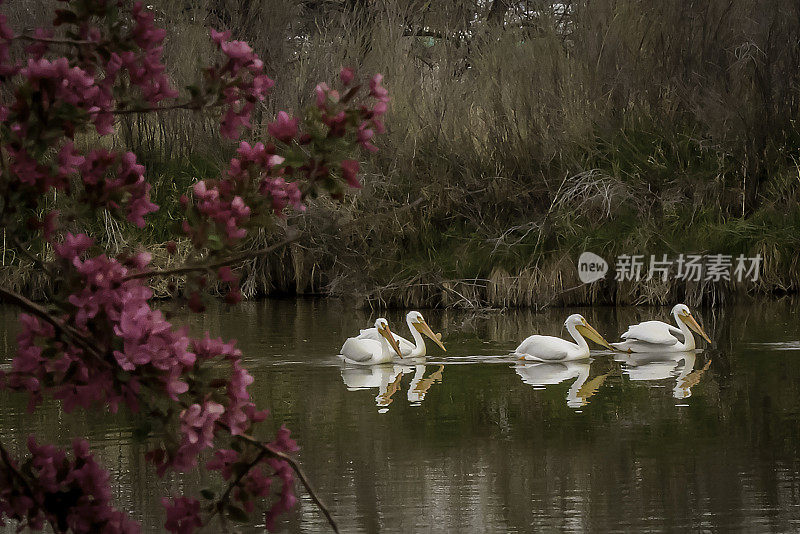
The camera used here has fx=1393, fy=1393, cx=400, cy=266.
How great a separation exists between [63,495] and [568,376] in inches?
295

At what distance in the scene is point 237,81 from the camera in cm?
372

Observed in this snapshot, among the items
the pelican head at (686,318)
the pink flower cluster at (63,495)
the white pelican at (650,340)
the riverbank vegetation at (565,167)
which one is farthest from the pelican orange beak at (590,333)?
the pink flower cluster at (63,495)

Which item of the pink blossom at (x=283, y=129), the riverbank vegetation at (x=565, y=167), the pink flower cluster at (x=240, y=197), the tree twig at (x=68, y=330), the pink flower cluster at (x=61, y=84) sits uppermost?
the riverbank vegetation at (x=565, y=167)

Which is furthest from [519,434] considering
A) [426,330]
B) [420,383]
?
[426,330]

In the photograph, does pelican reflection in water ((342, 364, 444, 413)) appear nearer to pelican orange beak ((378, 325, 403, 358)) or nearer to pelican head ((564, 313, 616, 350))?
pelican orange beak ((378, 325, 403, 358))

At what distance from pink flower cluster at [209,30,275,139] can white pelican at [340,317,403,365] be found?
7499 millimetres

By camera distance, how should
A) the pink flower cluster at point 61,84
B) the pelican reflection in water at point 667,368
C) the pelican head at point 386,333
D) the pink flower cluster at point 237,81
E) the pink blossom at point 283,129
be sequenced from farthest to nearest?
the pelican head at point 386,333 → the pelican reflection in water at point 667,368 → the pink blossom at point 283,129 → the pink flower cluster at point 237,81 → the pink flower cluster at point 61,84

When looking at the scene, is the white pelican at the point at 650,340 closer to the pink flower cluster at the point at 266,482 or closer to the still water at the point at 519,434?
the still water at the point at 519,434

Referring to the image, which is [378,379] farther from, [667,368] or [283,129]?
[283,129]

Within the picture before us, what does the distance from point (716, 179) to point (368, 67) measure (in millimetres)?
4686

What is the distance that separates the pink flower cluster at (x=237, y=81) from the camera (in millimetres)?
3686

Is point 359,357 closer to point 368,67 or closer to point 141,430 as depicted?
point 368,67

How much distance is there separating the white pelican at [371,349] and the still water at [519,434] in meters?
0.12

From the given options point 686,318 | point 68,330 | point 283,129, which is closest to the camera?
point 68,330
